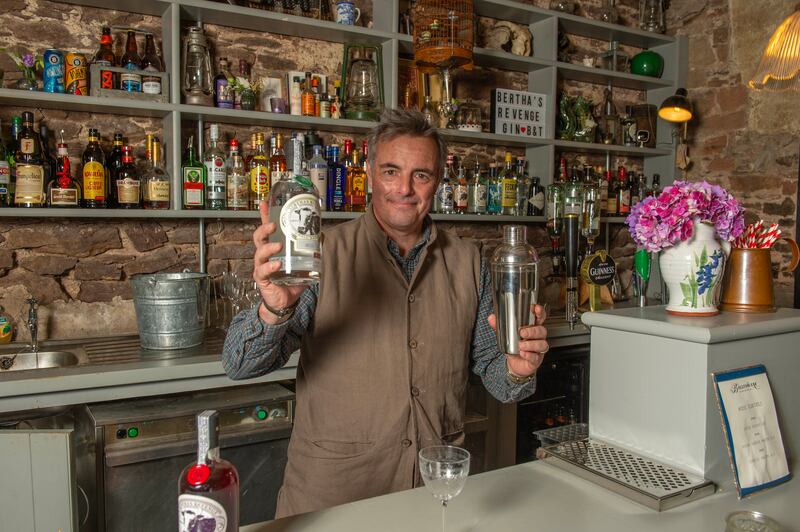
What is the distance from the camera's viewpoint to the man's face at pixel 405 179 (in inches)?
63.0

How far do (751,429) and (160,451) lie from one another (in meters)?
1.64

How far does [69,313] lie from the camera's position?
2566mm

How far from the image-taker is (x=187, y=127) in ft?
9.02

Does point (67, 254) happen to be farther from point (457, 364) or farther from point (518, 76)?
point (518, 76)

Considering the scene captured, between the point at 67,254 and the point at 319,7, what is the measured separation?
1542 mm

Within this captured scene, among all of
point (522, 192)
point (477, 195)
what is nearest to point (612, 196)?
point (522, 192)

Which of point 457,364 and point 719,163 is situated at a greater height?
point 719,163

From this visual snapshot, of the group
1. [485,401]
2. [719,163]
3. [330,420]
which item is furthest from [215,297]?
[719,163]

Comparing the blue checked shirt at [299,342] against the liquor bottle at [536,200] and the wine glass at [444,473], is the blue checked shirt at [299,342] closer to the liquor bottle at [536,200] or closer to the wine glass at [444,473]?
the wine glass at [444,473]

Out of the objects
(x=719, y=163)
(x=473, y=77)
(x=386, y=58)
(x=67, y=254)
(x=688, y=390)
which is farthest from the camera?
(x=719, y=163)

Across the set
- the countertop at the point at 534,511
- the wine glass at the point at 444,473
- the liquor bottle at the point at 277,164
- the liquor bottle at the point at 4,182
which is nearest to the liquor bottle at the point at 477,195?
the liquor bottle at the point at 277,164

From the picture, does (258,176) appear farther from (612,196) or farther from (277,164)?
(612,196)

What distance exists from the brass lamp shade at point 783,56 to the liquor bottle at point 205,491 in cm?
164

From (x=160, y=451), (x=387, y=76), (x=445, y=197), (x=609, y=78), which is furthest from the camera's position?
(x=609, y=78)
